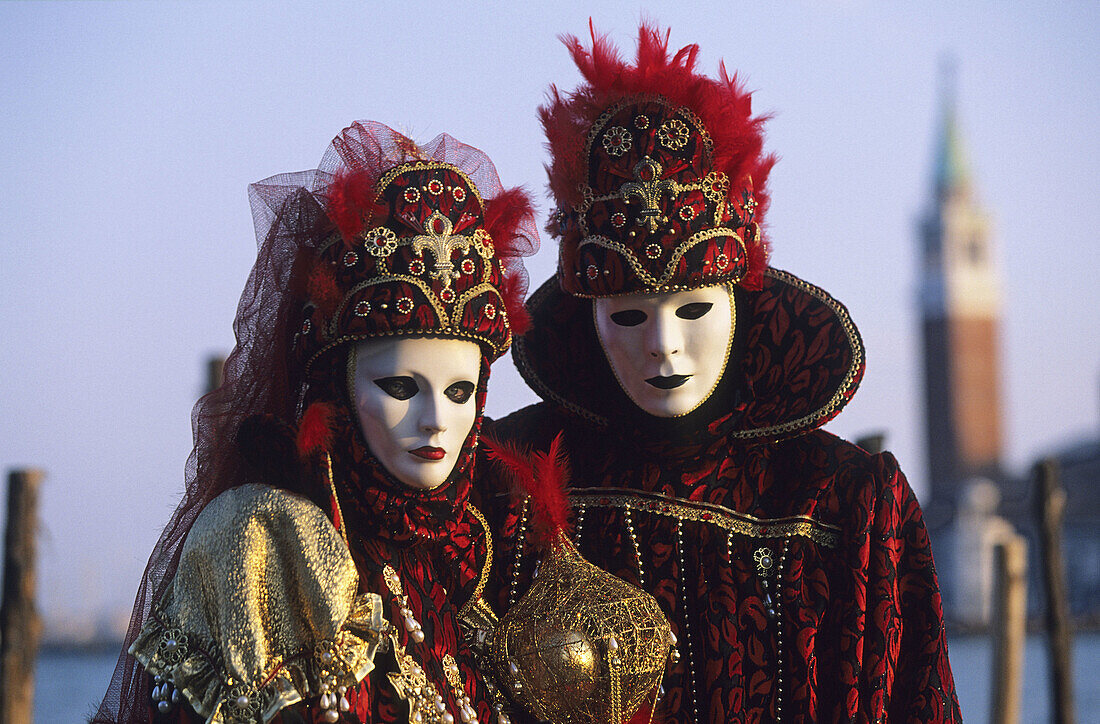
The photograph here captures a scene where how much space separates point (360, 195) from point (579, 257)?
59cm

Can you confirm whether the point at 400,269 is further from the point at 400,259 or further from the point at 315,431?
the point at 315,431

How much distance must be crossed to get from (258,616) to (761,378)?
1.33 meters

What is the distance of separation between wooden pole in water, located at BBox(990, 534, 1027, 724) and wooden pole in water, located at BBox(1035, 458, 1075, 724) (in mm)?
236

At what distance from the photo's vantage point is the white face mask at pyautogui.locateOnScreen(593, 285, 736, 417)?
3.15 m

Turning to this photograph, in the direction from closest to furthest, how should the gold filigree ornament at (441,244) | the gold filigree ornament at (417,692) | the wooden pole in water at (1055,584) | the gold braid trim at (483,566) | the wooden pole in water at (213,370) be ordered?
the gold filigree ornament at (417,692) < the gold filigree ornament at (441,244) < the gold braid trim at (483,566) < the wooden pole in water at (213,370) < the wooden pole in water at (1055,584)

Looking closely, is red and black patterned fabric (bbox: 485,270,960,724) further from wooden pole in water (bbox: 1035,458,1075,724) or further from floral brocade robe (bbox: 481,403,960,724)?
wooden pole in water (bbox: 1035,458,1075,724)

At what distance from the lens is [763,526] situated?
3270 mm

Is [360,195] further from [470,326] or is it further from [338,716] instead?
[338,716]

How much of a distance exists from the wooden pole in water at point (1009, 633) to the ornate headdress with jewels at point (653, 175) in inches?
253

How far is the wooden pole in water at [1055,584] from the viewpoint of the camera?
27.9 ft

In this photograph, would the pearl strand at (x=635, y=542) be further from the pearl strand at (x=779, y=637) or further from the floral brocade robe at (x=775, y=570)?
the pearl strand at (x=779, y=637)

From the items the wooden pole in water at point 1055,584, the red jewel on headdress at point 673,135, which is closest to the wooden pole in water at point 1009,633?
the wooden pole in water at point 1055,584

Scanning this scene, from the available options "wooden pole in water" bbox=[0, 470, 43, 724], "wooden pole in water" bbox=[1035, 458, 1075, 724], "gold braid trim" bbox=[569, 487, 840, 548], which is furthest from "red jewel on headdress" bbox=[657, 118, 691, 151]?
"wooden pole in water" bbox=[1035, 458, 1075, 724]

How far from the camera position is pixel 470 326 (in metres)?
2.87
